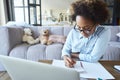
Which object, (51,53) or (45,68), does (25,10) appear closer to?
(51,53)

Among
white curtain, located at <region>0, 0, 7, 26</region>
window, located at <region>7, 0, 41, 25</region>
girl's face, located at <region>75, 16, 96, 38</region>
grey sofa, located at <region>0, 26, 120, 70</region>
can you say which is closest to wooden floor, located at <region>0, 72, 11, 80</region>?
Result: grey sofa, located at <region>0, 26, 120, 70</region>

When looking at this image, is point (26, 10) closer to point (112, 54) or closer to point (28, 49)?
point (28, 49)

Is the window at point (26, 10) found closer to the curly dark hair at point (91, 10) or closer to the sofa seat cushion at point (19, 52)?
the sofa seat cushion at point (19, 52)

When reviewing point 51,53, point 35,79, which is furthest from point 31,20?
point 35,79

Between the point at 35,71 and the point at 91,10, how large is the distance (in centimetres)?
71

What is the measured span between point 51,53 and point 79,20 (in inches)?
57.6

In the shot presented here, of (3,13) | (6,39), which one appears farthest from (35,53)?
(3,13)

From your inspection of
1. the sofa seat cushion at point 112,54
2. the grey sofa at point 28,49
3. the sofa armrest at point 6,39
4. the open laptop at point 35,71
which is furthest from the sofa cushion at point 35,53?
the open laptop at point 35,71

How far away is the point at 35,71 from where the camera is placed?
65 cm

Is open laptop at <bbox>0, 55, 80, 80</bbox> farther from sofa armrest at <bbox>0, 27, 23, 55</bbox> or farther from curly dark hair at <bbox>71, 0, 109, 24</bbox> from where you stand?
sofa armrest at <bbox>0, 27, 23, 55</bbox>

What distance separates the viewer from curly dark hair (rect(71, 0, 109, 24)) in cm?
122

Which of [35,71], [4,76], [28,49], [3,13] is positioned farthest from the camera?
[3,13]

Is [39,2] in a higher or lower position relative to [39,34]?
higher

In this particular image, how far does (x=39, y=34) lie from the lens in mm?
3266
